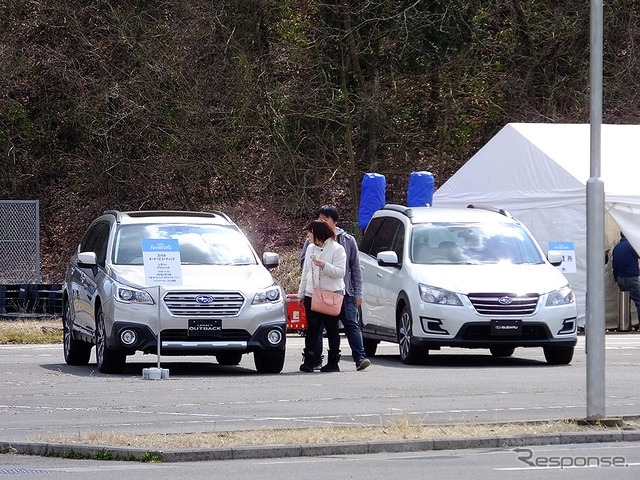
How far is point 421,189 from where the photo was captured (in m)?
28.6

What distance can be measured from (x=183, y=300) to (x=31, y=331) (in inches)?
369

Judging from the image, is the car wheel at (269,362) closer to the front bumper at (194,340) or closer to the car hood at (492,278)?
the front bumper at (194,340)

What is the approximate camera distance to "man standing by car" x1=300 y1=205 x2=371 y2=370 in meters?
17.5

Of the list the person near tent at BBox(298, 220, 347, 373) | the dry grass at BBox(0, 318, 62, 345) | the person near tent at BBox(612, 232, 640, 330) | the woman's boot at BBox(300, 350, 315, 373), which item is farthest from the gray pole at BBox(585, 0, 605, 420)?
the person near tent at BBox(612, 232, 640, 330)

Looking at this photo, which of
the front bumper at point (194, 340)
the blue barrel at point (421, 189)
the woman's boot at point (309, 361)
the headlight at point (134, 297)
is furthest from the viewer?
the blue barrel at point (421, 189)

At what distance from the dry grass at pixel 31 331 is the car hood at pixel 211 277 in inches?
266

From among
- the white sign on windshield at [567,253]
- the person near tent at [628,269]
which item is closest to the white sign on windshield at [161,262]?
the white sign on windshield at [567,253]

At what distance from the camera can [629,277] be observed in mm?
26125

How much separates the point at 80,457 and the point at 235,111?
2850cm

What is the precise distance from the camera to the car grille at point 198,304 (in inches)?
650

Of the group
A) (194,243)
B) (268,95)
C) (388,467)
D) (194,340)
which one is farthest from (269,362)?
(268,95)

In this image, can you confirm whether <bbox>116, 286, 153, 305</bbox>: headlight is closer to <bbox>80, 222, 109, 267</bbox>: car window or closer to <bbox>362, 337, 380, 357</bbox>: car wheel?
<bbox>80, 222, 109, 267</bbox>: car window

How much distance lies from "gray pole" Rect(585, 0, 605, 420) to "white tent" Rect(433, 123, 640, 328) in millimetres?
14632

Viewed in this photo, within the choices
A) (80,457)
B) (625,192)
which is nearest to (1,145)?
(625,192)
